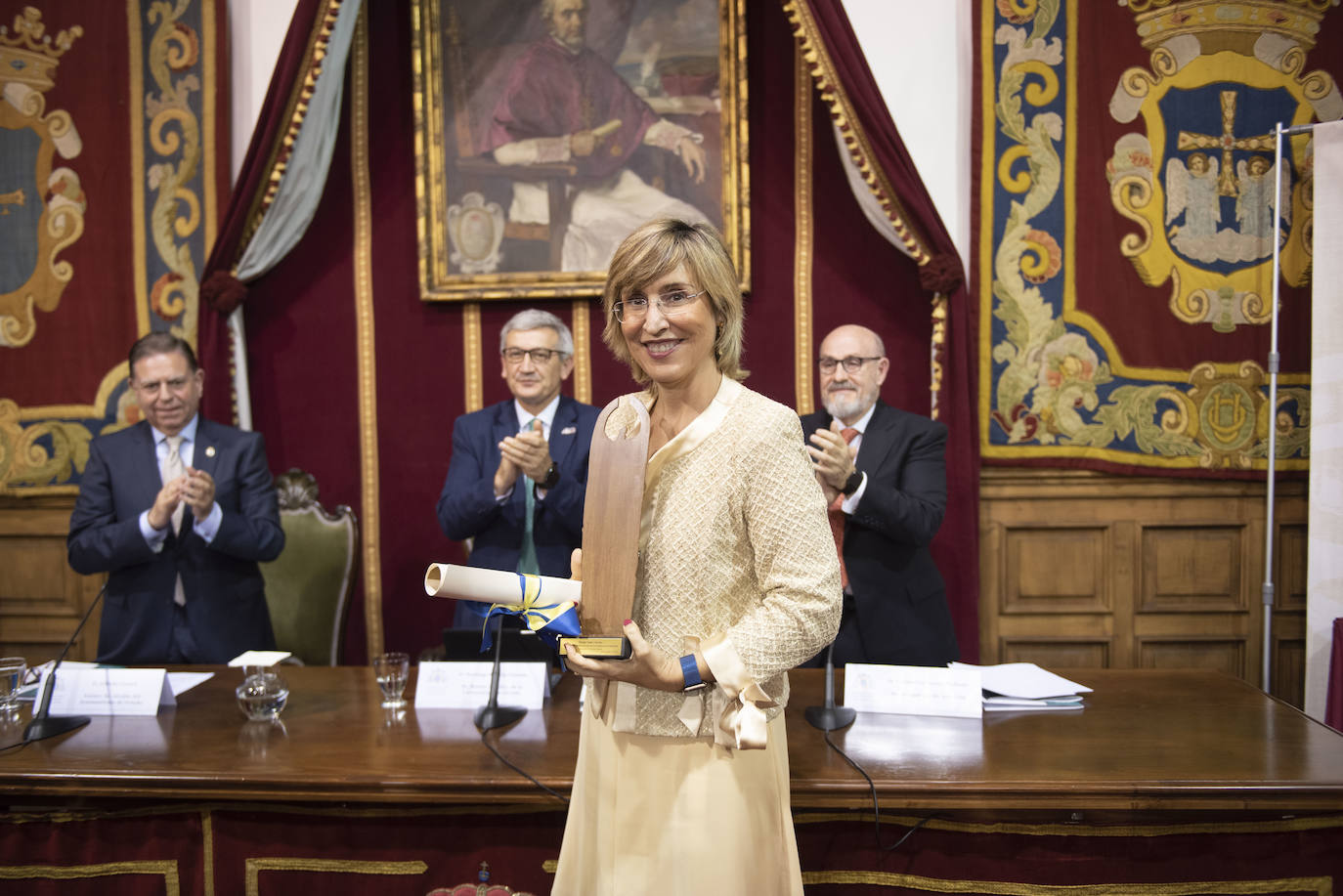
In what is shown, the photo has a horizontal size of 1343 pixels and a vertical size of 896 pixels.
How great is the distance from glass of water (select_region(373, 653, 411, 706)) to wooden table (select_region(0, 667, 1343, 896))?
133 mm

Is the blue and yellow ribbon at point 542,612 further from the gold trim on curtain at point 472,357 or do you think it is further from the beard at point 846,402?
the gold trim on curtain at point 472,357

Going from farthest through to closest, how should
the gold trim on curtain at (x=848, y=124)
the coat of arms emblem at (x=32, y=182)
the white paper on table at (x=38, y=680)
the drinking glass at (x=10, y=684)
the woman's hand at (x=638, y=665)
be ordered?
1. the coat of arms emblem at (x=32, y=182)
2. the gold trim on curtain at (x=848, y=124)
3. the white paper on table at (x=38, y=680)
4. the drinking glass at (x=10, y=684)
5. the woman's hand at (x=638, y=665)

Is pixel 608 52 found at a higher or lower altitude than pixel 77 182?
higher

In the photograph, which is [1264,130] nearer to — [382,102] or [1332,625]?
[1332,625]

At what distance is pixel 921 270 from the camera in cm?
350

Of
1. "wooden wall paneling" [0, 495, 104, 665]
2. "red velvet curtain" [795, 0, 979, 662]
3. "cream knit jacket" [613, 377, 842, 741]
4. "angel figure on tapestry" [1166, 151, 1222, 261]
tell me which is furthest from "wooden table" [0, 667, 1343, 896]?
"wooden wall paneling" [0, 495, 104, 665]

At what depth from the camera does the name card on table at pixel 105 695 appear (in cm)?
218

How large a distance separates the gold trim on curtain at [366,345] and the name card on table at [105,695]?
1799 millimetres

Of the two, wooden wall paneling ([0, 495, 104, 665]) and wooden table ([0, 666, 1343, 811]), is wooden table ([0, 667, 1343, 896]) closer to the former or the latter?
wooden table ([0, 666, 1343, 811])

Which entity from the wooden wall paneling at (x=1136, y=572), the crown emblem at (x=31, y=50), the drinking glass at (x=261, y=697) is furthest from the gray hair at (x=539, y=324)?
the crown emblem at (x=31, y=50)

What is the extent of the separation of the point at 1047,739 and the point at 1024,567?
1911mm

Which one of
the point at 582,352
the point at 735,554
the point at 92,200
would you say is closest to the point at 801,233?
the point at 582,352

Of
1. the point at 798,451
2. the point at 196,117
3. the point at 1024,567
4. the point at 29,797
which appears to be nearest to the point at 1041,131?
the point at 1024,567

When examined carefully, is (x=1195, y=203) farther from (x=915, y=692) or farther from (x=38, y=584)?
(x=38, y=584)
